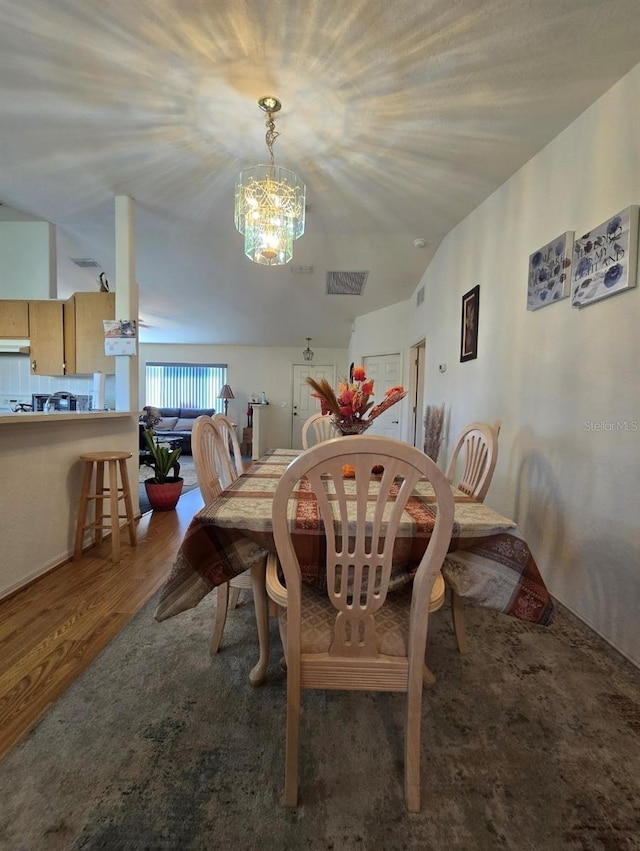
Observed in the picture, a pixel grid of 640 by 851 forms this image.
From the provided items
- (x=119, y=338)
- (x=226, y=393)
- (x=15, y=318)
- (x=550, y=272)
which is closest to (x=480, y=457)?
(x=550, y=272)

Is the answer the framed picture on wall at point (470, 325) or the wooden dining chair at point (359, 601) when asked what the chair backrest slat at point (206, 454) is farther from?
the framed picture on wall at point (470, 325)

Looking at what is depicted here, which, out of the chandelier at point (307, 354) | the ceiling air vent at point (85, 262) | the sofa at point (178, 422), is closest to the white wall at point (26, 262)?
the ceiling air vent at point (85, 262)

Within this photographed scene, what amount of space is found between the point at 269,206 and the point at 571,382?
1.92m

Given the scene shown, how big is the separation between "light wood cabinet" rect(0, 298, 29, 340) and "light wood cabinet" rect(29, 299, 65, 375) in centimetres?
5

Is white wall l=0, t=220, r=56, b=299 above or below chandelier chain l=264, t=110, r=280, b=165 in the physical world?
below

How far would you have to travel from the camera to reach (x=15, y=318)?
3271mm

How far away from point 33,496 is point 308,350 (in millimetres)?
6244

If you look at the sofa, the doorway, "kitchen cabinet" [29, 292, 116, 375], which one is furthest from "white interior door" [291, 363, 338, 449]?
"kitchen cabinet" [29, 292, 116, 375]

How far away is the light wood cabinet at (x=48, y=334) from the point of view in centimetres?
323

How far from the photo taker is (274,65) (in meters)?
1.71

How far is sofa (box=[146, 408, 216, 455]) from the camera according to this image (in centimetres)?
682

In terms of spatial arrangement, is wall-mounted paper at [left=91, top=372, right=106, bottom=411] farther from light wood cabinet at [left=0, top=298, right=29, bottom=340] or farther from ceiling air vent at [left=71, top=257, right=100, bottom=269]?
ceiling air vent at [left=71, top=257, right=100, bottom=269]

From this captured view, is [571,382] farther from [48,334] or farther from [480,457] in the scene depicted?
[48,334]

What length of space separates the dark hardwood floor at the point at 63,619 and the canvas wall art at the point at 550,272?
2.75m
